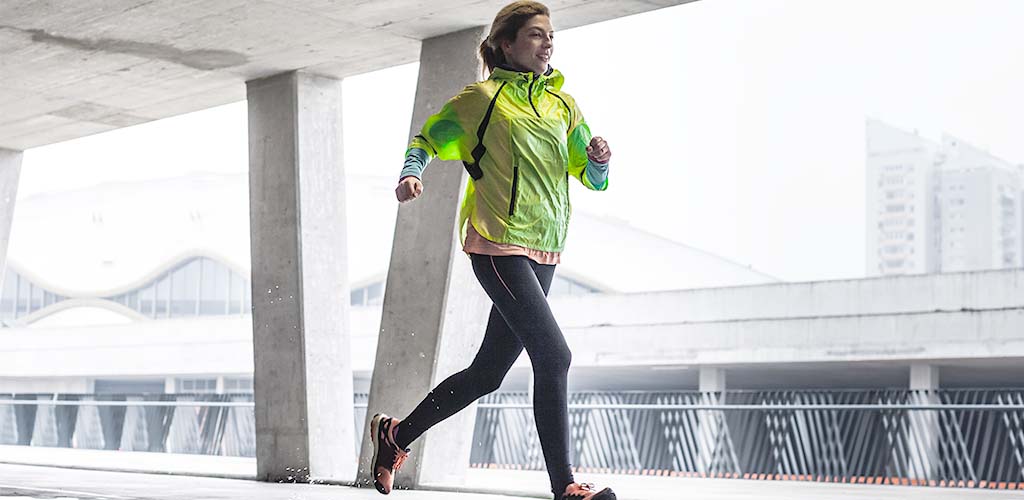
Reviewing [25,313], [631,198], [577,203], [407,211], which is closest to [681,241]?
[577,203]

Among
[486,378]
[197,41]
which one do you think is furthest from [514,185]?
[197,41]

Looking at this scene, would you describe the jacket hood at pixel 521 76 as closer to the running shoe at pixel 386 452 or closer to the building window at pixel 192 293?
the running shoe at pixel 386 452

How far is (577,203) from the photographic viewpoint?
7381 centimetres

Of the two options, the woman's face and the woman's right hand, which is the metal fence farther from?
the woman's right hand

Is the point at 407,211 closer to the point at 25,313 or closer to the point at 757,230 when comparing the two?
the point at 25,313

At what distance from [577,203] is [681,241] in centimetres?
981

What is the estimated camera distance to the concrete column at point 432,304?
9.40 metres

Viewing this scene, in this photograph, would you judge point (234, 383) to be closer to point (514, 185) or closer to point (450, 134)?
point (450, 134)

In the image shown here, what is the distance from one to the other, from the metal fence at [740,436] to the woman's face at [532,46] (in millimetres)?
10622

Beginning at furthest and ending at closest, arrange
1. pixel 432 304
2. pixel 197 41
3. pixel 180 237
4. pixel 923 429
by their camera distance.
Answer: pixel 180 237 < pixel 923 429 < pixel 197 41 < pixel 432 304

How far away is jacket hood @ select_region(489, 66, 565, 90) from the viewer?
5191mm

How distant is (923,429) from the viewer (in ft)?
79.6

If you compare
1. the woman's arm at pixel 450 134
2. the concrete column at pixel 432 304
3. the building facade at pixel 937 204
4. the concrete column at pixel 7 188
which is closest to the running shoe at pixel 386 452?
the woman's arm at pixel 450 134

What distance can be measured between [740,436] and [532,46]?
2011 cm
